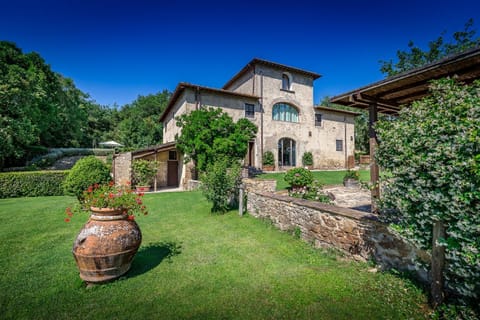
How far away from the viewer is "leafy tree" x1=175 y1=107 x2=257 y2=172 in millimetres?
11117

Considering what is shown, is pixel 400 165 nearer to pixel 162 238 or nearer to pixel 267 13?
pixel 162 238

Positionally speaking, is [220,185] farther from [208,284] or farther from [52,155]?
[52,155]

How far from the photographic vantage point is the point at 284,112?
60.0ft

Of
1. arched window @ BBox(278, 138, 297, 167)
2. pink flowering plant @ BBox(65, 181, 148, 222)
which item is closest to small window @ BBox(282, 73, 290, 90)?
arched window @ BBox(278, 138, 297, 167)

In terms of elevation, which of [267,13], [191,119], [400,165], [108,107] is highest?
[108,107]

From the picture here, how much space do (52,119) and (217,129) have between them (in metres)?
17.8

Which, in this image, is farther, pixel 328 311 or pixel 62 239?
pixel 62 239

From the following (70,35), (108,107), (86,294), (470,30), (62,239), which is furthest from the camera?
(108,107)

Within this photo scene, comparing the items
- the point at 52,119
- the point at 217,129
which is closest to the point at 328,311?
the point at 217,129

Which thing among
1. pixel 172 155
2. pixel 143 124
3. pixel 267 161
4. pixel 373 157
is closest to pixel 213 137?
pixel 172 155

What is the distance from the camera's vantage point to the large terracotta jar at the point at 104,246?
9.74 ft

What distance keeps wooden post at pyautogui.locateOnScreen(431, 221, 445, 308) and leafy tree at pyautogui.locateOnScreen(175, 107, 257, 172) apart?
9.14m

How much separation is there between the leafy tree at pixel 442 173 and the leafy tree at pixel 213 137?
889cm

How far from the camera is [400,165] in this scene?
238 cm
